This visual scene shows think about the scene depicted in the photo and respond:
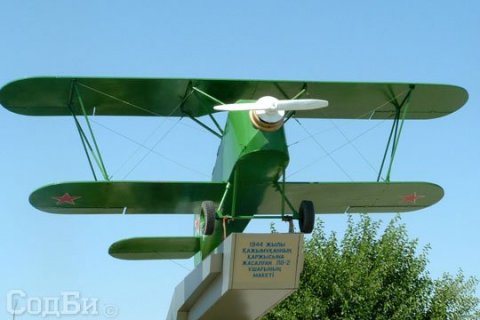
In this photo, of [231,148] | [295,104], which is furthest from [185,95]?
[295,104]

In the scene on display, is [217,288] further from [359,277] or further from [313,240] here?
[313,240]

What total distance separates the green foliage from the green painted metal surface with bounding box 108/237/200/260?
796 cm

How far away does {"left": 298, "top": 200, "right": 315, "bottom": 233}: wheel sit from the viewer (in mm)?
12070

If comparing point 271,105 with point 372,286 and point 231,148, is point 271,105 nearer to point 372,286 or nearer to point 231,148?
point 231,148

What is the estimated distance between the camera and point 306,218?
39.7 ft

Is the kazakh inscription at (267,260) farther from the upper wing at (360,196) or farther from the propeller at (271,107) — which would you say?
the propeller at (271,107)

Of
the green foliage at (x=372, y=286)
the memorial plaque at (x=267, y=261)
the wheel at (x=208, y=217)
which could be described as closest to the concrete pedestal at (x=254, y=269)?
the memorial plaque at (x=267, y=261)

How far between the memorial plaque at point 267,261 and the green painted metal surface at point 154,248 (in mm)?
3792

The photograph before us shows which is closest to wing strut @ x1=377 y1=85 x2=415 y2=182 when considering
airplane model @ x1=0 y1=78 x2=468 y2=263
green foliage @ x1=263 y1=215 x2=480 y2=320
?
airplane model @ x1=0 y1=78 x2=468 y2=263

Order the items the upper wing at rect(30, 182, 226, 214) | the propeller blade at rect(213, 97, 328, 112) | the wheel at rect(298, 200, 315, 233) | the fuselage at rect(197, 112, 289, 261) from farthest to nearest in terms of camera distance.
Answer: the upper wing at rect(30, 182, 226, 214), the wheel at rect(298, 200, 315, 233), the fuselage at rect(197, 112, 289, 261), the propeller blade at rect(213, 97, 328, 112)

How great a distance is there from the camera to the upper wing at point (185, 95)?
1297cm

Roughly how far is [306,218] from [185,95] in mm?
3013

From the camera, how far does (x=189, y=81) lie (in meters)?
12.8

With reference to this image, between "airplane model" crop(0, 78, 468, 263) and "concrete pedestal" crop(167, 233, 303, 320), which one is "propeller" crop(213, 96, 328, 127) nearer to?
"airplane model" crop(0, 78, 468, 263)
